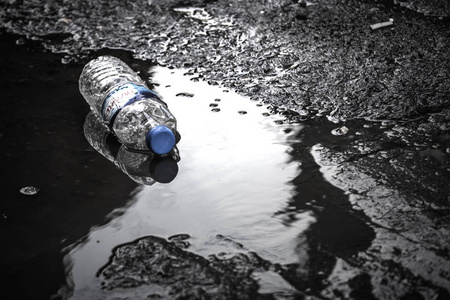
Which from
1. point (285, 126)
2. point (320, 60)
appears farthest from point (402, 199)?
point (320, 60)

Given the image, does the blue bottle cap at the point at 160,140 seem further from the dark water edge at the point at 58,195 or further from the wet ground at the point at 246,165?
the dark water edge at the point at 58,195

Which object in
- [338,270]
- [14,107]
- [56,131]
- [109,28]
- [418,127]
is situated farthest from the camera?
[109,28]

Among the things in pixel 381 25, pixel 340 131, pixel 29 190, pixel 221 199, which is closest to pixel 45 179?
pixel 29 190

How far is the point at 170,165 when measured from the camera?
234 centimetres

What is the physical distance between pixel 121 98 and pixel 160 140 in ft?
1.11

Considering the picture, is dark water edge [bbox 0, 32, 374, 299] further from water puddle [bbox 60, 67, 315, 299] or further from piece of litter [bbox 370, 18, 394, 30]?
piece of litter [bbox 370, 18, 394, 30]

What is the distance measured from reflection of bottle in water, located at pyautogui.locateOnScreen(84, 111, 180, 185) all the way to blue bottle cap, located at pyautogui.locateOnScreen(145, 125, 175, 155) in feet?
0.22

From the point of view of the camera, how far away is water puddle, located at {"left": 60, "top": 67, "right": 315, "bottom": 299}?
6.07ft

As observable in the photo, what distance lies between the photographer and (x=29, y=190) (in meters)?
2.19

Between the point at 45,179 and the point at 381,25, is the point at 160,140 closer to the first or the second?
the point at 45,179

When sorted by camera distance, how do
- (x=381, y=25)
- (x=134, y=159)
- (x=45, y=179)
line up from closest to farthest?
(x=45, y=179)
(x=134, y=159)
(x=381, y=25)

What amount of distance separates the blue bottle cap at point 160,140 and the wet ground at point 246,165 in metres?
0.08

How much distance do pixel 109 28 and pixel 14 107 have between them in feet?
3.66

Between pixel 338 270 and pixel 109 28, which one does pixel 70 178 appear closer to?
pixel 338 270
